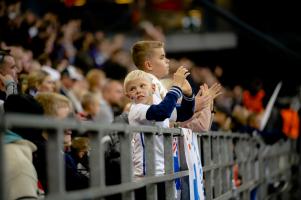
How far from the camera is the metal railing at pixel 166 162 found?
4.49m

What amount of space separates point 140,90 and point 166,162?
0.60 meters

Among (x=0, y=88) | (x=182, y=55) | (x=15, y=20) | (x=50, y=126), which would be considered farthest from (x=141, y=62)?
(x=182, y=55)

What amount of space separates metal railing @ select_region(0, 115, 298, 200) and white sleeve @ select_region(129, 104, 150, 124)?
0.23m

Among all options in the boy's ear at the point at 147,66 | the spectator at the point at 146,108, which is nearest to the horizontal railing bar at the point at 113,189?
the spectator at the point at 146,108

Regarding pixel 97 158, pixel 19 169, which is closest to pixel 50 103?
pixel 97 158

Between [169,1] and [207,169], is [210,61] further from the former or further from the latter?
[207,169]

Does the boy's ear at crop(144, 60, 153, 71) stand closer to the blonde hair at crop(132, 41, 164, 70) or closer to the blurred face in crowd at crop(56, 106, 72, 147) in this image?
the blonde hair at crop(132, 41, 164, 70)

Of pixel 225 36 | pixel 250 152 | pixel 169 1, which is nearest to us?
pixel 250 152

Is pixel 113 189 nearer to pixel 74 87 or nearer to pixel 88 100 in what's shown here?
pixel 88 100

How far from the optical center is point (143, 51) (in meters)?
7.78

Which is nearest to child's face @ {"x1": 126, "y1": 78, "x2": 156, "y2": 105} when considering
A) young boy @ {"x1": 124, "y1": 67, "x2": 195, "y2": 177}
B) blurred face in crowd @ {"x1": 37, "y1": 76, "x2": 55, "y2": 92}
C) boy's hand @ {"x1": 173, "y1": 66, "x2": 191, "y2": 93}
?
young boy @ {"x1": 124, "y1": 67, "x2": 195, "y2": 177}

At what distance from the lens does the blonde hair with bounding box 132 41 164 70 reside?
25.5 feet

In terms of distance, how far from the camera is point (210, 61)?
1163 inches

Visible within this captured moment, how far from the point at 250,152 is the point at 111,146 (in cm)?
537
